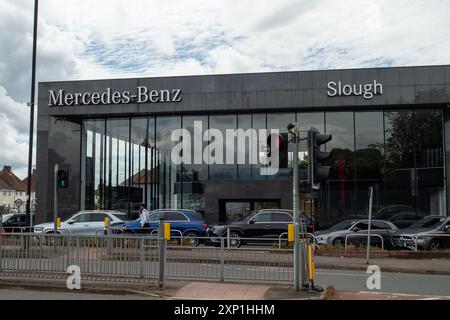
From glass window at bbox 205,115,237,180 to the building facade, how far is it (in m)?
0.06

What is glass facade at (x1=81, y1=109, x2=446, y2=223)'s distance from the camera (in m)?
29.5

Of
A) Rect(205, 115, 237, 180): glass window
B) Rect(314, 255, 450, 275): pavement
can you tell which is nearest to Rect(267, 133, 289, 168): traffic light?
Rect(314, 255, 450, 275): pavement

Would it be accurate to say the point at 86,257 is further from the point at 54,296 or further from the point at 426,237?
the point at 426,237

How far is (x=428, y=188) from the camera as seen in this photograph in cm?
2941

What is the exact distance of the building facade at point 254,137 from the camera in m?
29.2

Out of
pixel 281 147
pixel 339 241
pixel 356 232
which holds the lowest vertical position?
pixel 339 241

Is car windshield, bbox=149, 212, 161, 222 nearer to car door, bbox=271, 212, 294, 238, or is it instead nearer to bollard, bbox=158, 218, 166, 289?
car door, bbox=271, 212, 294, 238

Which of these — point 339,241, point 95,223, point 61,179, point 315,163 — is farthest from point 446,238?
point 61,179

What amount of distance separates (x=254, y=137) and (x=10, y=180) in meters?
97.7

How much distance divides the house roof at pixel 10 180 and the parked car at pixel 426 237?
10457cm

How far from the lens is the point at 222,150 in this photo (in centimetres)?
3105

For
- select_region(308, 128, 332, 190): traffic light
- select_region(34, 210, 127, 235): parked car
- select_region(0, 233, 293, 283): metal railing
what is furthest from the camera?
select_region(34, 210, 127, 235): parked car
